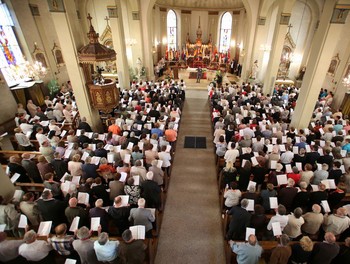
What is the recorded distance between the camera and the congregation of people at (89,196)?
11.8ft

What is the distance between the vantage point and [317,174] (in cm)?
534

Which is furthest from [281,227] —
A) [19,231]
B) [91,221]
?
[19,231]

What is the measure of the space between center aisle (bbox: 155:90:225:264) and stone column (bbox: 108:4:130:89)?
235 inches

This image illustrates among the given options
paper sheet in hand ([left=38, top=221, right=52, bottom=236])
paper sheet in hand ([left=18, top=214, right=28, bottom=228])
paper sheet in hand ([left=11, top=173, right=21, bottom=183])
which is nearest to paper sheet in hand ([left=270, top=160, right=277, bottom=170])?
paper sheet in hand ([left=38, top=221, right=52, bottom=236])

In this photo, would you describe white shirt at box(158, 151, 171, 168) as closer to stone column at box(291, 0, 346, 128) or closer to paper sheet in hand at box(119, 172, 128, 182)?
paper sheet in hand at box(119, 172, 128, 182)

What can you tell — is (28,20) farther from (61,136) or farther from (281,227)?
(281,227)

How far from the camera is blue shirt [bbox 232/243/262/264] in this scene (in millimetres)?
3586

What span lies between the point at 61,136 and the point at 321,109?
1105 cm

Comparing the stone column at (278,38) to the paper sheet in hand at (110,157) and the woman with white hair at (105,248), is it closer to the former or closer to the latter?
the paper sheet in hand at (110,157)

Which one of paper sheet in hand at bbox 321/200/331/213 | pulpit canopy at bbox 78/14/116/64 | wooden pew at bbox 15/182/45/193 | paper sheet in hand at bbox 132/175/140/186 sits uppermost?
pulpit canopy at bbox 78/14/116/64

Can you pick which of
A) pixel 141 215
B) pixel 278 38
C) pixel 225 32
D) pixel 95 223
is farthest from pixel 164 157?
pixel 225 32

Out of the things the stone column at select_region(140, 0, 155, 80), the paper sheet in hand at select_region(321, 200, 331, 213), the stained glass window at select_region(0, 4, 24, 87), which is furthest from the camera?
the stone column at select_region(140, 0, 155, 80)

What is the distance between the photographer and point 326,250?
353 centimetres

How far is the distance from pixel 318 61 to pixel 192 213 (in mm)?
7048
